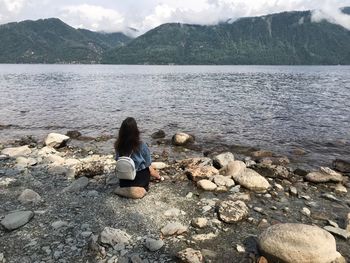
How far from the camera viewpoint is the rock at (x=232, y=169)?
1325 centimetres

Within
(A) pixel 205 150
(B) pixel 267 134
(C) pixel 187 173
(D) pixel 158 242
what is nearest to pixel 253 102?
(B) pixel 267 134

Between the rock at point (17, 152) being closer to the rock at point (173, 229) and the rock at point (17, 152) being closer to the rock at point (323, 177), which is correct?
the rock at point (173, 229)

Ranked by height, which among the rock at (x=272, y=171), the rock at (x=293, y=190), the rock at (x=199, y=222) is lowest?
the rock at (x=272, y=171)

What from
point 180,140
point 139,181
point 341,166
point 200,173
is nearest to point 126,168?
point 139,181

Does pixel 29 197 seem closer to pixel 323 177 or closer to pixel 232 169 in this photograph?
pixel 232 169

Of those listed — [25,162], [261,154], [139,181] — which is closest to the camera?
[139,181]

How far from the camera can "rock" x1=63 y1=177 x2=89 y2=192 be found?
1159 cm

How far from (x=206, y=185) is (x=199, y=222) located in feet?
9.56

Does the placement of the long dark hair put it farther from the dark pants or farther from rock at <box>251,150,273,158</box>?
rock at <box>251,150,273,158</box>

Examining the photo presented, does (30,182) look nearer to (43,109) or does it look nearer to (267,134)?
(267,134)

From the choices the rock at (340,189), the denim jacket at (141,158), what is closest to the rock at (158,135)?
the denim jacket at (141,158)

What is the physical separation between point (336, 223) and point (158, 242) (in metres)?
5.42

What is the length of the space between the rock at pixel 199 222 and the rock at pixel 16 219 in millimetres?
4558

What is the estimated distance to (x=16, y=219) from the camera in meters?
8.93
